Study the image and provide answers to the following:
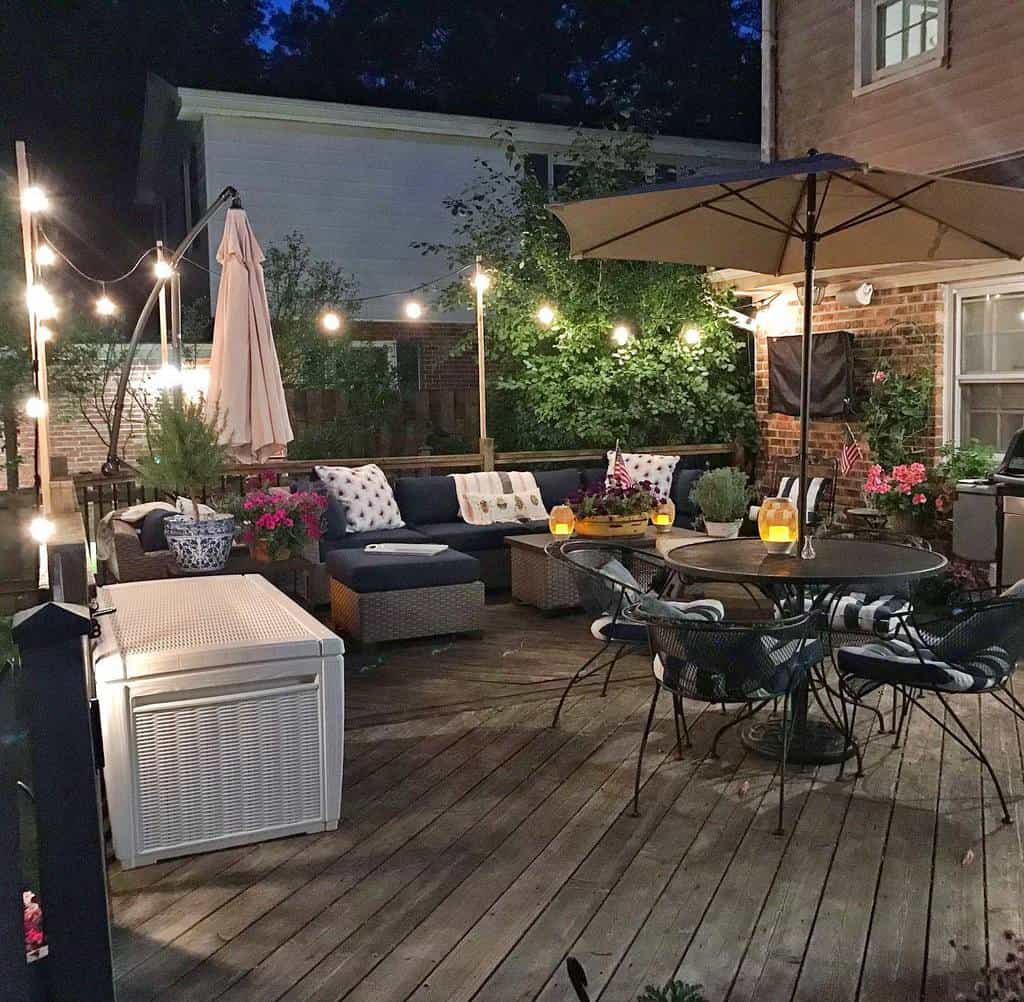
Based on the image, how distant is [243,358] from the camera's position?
5.53 meters

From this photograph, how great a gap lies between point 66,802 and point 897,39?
27.0 feet

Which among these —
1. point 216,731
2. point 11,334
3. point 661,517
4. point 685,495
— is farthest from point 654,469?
point 11,334

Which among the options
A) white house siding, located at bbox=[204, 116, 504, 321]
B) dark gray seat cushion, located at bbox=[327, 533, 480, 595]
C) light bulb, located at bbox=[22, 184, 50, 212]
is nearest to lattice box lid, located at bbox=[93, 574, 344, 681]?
dark gray seat cushion, located at bbox=[327, 533, 480, 595]

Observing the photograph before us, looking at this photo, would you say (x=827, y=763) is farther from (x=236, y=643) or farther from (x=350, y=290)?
(x=350, y=290)

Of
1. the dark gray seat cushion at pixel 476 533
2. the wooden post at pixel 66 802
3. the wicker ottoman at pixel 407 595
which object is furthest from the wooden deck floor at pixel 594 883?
the dark gray seat cushion at pixel 476 533

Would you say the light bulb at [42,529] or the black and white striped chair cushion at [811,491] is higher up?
the light bulb at [42,529]

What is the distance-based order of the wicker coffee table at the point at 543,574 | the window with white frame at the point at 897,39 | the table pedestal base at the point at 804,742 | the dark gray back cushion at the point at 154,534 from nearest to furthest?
1. the table pedestal base at the point at 804,742
2. the dark gray back cushion at the point at 154,534
3. the wicker coffee table at the point at 543,574
4. the window with white frame at the point at 897,39

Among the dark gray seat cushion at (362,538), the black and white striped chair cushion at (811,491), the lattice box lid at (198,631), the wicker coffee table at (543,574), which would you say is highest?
the black and white striped chair cushion at (811,491)

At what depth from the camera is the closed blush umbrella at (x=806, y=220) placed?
3865 millimetres

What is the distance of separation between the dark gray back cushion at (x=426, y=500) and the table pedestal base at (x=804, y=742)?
371 cm

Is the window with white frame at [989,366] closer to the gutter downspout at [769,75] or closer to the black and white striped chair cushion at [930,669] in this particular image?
the gutter downspout at [769,75]

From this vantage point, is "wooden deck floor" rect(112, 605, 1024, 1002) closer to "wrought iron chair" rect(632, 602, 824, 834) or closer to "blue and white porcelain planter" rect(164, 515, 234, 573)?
"wrought iron chair" rect(632, 602, 824, 834)

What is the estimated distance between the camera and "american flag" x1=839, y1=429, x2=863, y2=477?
319 inches

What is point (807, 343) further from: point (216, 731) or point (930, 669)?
point (216, 731)
